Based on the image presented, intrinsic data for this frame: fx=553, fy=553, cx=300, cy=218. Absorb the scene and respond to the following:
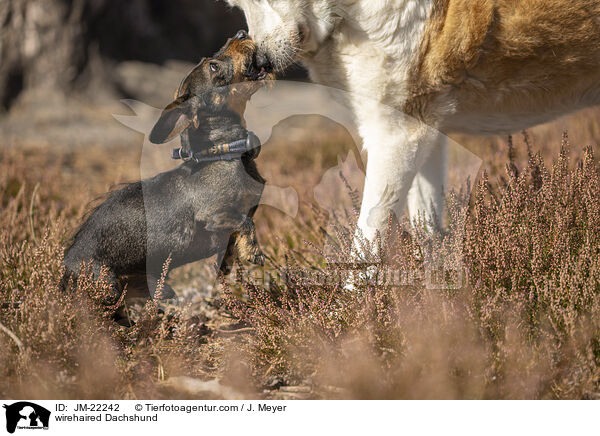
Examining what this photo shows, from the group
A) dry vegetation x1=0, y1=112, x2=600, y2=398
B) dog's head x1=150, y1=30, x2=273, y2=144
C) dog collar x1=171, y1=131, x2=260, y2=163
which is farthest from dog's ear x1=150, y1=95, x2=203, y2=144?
dry vegetation x1=0, y1=112, x2=600, y2=398

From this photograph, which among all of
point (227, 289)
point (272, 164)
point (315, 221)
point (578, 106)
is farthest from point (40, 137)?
point (578, 106)

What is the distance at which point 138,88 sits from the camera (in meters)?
10.1

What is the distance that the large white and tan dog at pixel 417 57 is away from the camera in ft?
8.52

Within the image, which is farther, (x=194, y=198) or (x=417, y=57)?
(x=194, y=198)

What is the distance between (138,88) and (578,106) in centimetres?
854

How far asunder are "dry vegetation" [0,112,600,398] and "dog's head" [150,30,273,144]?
0.82 m

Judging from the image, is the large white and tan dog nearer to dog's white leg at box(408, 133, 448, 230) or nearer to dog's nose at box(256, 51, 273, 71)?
dog's nose at box(256, 51, 273, 71)

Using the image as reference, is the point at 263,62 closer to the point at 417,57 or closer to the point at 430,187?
the point at 417,57

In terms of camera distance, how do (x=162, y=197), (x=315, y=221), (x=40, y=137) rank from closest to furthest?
(x=162, y=197)
(x=315, y=221)
(x=40, y=137)

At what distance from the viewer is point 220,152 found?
2.88 meters

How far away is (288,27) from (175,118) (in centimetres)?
71
